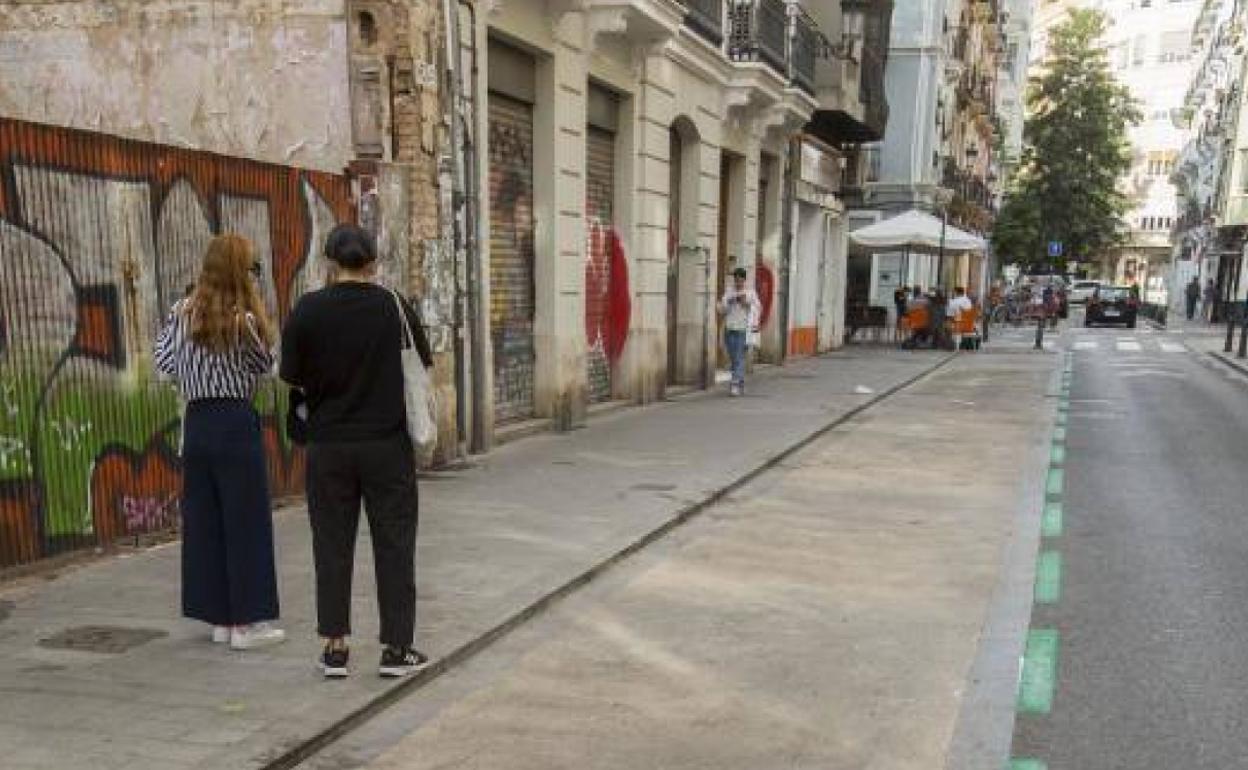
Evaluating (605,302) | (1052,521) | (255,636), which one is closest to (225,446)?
(255,636)

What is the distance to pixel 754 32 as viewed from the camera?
55.0ft

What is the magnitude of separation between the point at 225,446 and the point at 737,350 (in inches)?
444

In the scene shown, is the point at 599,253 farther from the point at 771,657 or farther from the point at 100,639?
the point at 100,639

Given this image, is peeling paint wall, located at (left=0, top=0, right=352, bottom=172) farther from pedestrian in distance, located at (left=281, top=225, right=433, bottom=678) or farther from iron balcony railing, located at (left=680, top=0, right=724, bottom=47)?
iron balcony railing, located at (left=680, top=0, right=724, bottom=47)

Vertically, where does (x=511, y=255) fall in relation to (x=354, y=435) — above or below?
above

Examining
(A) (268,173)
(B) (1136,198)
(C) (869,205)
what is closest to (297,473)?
(A) (268,173)

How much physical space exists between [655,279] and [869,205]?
73.7 ft

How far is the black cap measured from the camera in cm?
400

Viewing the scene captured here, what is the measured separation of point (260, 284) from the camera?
7285 mm

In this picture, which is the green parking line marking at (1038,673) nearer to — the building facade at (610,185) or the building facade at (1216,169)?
the building facade at (610,185)

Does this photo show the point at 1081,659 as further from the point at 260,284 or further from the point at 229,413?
the point at 260,284

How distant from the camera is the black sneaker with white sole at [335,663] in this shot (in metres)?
4.24

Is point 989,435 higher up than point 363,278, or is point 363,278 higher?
point 363,278

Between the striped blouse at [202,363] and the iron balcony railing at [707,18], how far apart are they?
10563mm
